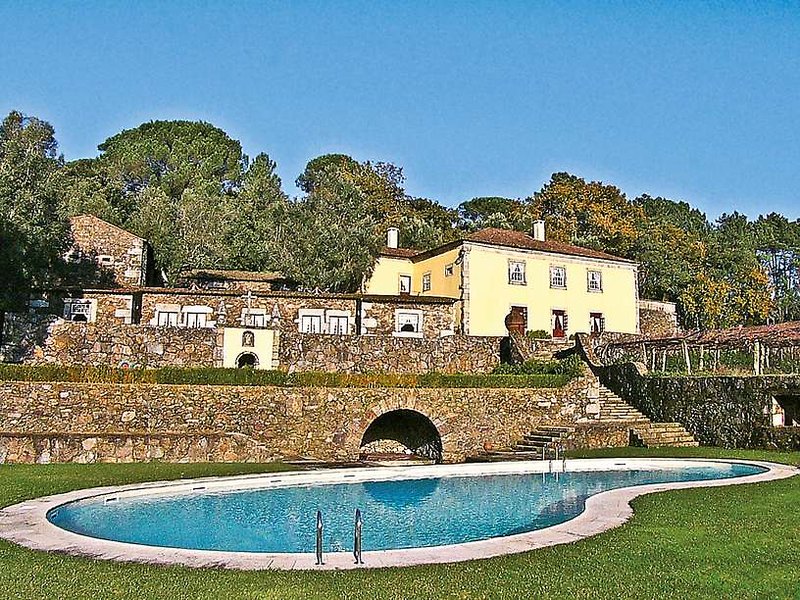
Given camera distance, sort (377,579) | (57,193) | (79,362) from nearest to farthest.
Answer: (377,579) → (79,362) → (57,193)

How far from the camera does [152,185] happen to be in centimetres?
5869

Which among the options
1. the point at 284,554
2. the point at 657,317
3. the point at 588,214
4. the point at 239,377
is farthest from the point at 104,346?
the point at 588,214

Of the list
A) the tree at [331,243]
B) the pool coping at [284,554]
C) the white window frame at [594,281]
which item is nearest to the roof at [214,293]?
the tree at [331,243]

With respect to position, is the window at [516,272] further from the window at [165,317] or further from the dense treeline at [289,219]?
the window at [165,317]

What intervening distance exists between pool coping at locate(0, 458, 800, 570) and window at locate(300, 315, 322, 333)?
17742 mm

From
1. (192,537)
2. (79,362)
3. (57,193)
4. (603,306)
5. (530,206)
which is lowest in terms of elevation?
(192,537)

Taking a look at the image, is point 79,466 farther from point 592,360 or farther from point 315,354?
point 592,360

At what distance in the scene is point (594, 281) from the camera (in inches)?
1642

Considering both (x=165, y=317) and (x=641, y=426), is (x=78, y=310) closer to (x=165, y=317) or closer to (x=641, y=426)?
(x=165, y=317)

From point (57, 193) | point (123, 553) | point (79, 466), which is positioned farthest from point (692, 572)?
point (57, 193)

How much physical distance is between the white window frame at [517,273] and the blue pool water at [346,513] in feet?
74.1

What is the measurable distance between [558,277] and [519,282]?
249 centimetres

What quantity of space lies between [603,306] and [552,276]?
140 inches

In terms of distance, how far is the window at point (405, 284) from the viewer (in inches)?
1684
